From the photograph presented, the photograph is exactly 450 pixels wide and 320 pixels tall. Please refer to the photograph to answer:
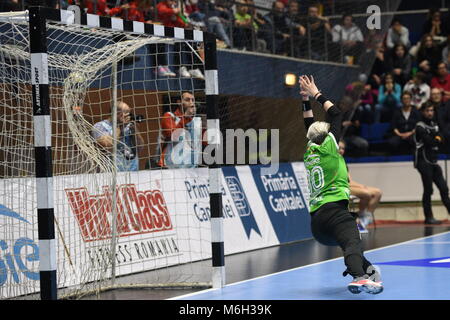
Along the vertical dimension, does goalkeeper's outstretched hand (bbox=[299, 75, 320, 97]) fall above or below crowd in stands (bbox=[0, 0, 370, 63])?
below

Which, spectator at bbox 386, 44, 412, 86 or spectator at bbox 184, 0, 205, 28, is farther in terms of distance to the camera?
spectator at bbox 386, 44, 412, 86

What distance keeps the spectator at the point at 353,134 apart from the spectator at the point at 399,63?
61.1 inches

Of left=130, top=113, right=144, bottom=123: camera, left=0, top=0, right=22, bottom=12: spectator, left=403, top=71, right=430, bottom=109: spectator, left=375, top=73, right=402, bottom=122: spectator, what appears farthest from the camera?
left=375, top=73, right=402, bottom=122: spectator

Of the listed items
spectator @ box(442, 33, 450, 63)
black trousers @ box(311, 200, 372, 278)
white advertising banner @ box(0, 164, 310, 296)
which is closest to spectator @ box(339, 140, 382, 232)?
white advertising banner @ box(0, 164, 310, 296)

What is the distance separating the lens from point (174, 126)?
1295 centimetres

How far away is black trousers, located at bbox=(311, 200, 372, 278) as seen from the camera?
8945 mm

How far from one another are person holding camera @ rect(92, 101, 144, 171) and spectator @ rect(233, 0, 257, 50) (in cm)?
590

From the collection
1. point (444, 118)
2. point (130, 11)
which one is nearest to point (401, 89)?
point (444, 118)

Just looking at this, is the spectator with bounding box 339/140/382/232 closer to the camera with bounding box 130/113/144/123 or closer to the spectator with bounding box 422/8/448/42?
the camera with bounding box 130/113/144/123

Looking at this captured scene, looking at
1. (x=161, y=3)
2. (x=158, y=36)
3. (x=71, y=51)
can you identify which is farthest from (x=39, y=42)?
(x=161, y=3)

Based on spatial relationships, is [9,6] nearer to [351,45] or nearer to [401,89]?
[351,45]

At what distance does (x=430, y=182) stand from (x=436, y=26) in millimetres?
6506

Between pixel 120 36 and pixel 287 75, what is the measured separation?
Result: 26.9ft
